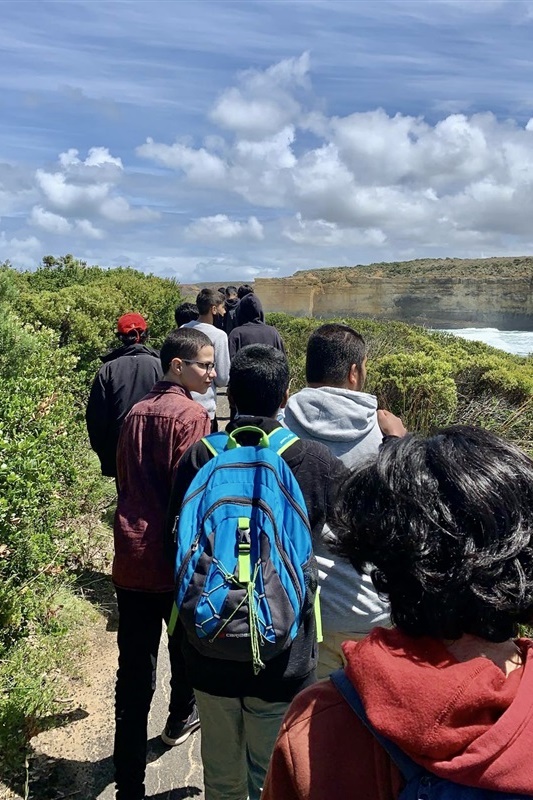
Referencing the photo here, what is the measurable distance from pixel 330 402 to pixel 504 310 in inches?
2162

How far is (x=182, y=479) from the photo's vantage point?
2.21m

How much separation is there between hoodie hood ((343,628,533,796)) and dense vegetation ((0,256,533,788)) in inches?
87.4

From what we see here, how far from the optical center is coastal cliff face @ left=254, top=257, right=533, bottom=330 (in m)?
51.9

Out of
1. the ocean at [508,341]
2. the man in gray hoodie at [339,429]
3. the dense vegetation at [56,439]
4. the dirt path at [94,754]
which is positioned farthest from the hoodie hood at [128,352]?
the ocean at [508,341]

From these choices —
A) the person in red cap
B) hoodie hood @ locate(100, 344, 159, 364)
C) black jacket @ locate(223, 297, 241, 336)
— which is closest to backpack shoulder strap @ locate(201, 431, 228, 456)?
the person in red cap

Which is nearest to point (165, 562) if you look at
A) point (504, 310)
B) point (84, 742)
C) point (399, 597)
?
point (84, 742)

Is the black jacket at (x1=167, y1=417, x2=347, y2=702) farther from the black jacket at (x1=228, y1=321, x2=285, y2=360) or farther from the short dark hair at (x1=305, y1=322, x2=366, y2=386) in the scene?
the black jacket at (x1=228, y1=321, x2=285, y2=360)

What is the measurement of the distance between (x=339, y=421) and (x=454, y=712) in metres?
1.53

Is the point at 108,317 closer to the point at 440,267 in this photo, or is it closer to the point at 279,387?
the point at 279,387

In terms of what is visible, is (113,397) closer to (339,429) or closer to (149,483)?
(149,483)

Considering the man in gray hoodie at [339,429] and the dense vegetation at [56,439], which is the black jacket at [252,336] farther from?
the man in gray hoodie at [339,429]

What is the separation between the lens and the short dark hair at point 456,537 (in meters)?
1.01

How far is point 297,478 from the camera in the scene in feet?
6.87

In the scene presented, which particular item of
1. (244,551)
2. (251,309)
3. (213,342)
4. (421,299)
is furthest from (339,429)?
(421,299)
